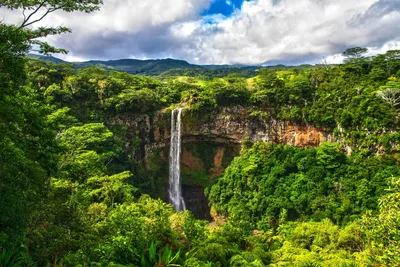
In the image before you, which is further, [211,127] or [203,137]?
[203,137]

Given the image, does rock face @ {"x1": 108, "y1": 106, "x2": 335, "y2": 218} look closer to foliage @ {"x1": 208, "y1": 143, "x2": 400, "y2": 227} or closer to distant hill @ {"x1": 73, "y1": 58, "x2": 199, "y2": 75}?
foliage @ {"x1": 208, "y1": 143, "x2": 400, "y2": 227}

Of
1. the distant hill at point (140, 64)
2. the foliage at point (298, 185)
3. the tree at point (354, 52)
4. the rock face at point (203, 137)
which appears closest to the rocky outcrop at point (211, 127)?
the rock face at point (203, 137)

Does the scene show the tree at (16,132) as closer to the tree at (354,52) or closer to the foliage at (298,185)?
the foliage at (298,185)

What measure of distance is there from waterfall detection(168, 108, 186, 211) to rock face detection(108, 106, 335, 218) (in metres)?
0.74

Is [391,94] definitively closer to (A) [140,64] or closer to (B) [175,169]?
(B) [175,169]

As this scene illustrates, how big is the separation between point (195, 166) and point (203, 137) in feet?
12.7

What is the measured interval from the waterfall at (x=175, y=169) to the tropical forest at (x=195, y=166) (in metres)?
0.14

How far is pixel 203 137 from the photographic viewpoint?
34.6 m

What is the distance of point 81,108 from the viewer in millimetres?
32188

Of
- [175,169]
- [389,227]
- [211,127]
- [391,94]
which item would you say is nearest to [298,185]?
[391,94]

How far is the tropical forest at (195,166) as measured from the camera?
7379 mm

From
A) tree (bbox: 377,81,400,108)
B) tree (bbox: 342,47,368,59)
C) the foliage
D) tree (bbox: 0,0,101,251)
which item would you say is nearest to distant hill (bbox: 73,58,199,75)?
tree (bbox: 342,47,368,59)

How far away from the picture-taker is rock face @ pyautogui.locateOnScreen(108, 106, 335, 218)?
103 ft

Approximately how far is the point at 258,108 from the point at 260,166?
6815 mm
